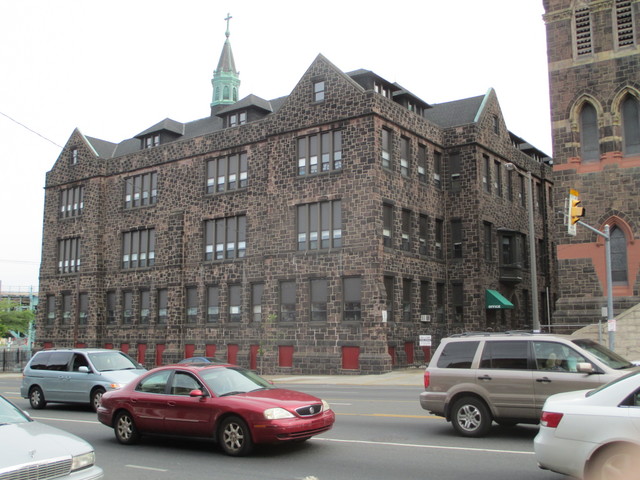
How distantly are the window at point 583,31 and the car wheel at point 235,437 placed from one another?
1120 inches

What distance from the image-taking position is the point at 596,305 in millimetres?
30781

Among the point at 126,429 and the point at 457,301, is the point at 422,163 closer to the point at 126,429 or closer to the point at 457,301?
the point at 457,301

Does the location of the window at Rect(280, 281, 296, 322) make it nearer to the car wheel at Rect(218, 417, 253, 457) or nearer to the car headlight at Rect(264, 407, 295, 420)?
the car wheel at Rect(218, 417, 253, 457)

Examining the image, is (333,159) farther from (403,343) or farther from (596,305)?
(596,305)

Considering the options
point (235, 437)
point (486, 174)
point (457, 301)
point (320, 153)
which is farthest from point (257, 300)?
point (235, 437)

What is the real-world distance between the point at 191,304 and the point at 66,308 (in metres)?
12.8

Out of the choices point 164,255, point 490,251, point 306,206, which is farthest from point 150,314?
point 490,251

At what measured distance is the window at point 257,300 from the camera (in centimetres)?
3650

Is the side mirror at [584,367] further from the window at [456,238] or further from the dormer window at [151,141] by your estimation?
the dormer window at [151,141]

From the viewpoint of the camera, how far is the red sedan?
10039mm

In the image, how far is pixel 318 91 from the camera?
34969 mm

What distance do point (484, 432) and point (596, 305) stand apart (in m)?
21.9

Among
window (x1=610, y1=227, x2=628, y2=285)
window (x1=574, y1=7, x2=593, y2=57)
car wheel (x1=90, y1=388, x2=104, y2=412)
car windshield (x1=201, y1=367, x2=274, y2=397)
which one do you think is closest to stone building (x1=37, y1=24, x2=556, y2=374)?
window (x1=610, y1=227, x2=628, y2=285)

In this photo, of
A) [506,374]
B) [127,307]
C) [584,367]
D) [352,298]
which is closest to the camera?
[584,367]
